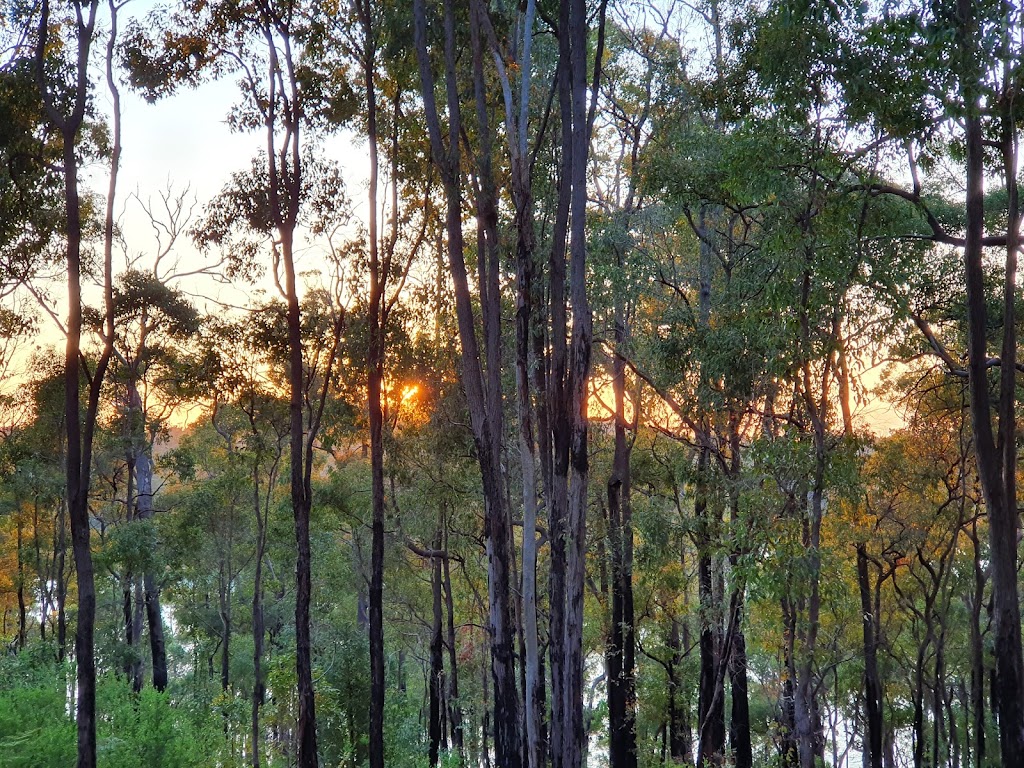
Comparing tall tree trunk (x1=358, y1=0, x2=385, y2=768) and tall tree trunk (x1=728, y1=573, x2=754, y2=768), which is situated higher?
tall tree trunk (x1=358, y1=0, x2=385, y2=768)

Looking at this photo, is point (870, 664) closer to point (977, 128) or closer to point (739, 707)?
point (739, 707)

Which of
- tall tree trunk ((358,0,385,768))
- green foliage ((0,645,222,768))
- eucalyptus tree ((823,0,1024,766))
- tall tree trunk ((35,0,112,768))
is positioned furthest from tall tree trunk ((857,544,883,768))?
tall tree trunk ((35,0,112,768))

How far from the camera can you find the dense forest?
9.67 metres

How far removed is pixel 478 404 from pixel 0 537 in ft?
90.3

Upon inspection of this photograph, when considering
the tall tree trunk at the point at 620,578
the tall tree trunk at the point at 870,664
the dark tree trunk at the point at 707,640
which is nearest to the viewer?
the dark tree trunk at the point at 707,640

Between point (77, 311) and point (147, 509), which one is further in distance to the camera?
point (147, 509)

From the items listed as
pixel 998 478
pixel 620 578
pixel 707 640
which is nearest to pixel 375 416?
pixel 620 578

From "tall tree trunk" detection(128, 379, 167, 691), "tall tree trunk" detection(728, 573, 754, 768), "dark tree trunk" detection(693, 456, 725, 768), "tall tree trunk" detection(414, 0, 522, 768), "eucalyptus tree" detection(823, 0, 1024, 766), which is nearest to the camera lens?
"eucalyptus tree" detection(823, 0, 1024, 766)

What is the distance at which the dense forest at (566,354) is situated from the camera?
9672mm

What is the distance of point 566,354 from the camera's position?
32.6 ft

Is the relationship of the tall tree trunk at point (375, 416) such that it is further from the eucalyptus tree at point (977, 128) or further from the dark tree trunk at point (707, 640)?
the eucalyptus tree at point (977, 128)

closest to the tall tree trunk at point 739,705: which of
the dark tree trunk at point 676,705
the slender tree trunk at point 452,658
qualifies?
the dark tree trunk at point 676,705

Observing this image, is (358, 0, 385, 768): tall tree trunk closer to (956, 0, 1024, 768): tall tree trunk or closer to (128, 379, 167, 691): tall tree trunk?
(128, 379, 167, 691): tall tree trunk

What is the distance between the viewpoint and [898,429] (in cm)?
1786
